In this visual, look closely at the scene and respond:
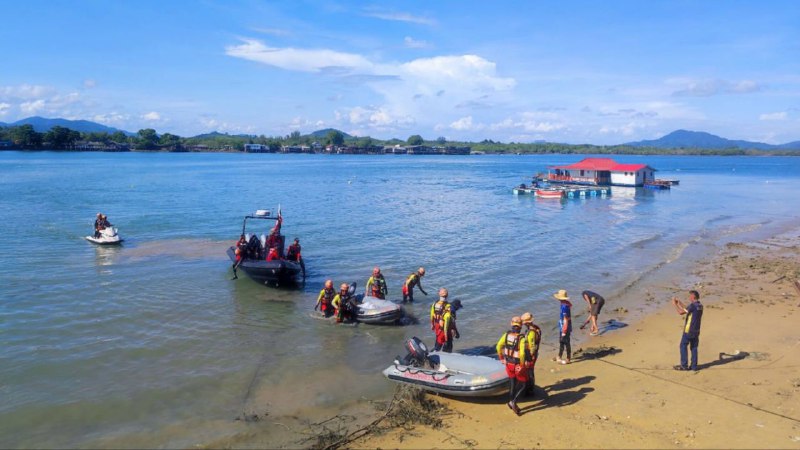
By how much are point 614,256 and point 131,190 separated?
4939 centimetres

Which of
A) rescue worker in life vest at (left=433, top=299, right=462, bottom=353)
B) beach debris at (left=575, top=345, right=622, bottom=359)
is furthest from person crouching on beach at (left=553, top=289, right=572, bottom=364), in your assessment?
rescue worker in life vest at (left=433, top=299, right=462, bottom=353)

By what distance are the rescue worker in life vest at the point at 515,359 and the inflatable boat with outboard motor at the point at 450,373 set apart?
0.89 ft

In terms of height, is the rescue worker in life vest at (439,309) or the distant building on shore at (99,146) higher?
the distant building on shore at (99,146)

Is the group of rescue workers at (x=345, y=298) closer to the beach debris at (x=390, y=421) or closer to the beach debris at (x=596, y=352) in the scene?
the beach debris at (x=390, y=421)

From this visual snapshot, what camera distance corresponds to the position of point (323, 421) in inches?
400

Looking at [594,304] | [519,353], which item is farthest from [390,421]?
[594,304]

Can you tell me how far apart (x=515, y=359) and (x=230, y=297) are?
1192cm

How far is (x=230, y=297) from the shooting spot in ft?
61.0

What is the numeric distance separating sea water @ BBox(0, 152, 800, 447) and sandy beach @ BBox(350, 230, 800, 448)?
2115 millimetres

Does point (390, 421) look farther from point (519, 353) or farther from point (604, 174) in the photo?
point (604, 174)

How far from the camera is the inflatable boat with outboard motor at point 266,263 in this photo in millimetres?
18984

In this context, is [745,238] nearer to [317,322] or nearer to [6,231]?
[317,322]

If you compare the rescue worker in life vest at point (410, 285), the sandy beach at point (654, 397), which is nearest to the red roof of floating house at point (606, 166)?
the sandy beach at point (654, 397)

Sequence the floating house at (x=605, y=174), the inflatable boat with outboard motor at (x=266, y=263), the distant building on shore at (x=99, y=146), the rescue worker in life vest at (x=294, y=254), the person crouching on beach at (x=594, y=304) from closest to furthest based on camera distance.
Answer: the person crouching on beach at (x=594, y=304) → the inflatable boat with outboard motor at (x=266, y=263) → the rescue worker in life vest at (x=294, y=254) → the floating house at (x=605, y=174) → the distant building on shore at (x=99, y=146)
